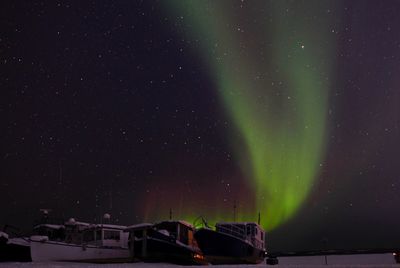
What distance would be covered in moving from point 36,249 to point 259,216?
39.6 meters

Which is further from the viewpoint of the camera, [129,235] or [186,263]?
[129,235]

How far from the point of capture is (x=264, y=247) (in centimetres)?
7375

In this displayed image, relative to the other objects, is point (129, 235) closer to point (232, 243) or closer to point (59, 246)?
point (59, 246)

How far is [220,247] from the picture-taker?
57.9 meters

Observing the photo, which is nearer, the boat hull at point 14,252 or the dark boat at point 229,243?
the boat hull at point 14,252

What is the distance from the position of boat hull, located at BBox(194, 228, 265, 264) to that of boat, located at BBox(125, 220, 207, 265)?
13.0 ft

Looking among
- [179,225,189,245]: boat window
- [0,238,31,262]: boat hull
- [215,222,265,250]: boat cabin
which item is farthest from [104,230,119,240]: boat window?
[215,222,265,250]: boat cabin

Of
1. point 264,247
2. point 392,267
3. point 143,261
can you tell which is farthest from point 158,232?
point 392,267

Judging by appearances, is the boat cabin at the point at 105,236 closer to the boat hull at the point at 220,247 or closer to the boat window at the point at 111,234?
the boat window at the point at 111,234

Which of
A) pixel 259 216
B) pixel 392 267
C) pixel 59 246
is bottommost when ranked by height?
pixel 392 267

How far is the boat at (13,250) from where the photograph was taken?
46.7 m

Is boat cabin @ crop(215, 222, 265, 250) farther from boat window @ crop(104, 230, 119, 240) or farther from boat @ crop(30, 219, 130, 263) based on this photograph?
boat @ crop(30, 219, 130, 263)

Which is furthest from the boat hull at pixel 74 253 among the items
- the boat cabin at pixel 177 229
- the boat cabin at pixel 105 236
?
the boat cabin at pixel 177 229

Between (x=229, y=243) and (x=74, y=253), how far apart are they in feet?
60.5
